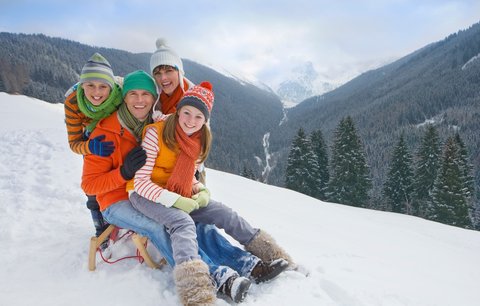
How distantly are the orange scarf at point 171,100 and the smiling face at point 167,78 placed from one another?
72 mm

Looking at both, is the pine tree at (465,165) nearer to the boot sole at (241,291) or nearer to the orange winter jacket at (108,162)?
the boot sole at (241,291)

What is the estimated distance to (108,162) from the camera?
360 centimetres

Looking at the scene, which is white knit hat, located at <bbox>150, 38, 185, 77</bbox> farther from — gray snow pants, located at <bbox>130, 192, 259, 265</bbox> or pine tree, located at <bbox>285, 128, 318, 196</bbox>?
pine tree, located at <bbox>285, 128, 318, 196</bbox>

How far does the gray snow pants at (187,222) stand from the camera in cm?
309

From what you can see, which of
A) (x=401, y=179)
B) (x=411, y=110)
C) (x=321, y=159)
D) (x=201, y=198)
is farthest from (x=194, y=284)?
(x=411, y=110)

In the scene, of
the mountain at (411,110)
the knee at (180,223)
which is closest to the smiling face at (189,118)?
the knee at (180,223)

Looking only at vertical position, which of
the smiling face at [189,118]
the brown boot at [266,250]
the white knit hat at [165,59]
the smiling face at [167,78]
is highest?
the white knit hat at [165,59]

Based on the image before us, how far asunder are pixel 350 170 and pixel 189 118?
89.0 feet

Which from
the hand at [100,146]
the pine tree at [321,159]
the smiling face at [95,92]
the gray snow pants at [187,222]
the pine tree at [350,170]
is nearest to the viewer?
the gray snow pants at [187,222]

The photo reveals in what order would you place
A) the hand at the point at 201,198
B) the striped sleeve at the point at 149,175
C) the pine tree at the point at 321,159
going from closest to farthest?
the striped sleeve at the point at 149,175 → the hand at the point at 201,198 → the pine tree at the point at 321,159

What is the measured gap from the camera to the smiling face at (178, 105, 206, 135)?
351 centimetres

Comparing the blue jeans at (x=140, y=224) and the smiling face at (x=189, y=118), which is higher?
the smiling face at (x=189, y=118)

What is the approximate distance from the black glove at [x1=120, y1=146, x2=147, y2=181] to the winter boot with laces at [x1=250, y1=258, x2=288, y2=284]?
5.29 ft

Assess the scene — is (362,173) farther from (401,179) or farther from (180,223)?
(180,223)
